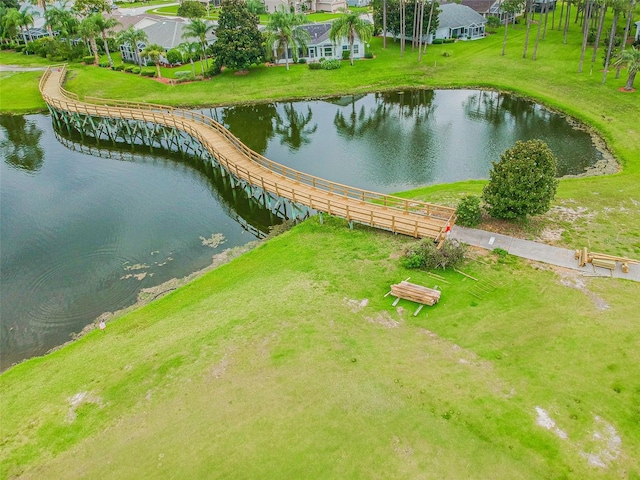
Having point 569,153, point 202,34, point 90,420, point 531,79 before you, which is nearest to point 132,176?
point 90,420

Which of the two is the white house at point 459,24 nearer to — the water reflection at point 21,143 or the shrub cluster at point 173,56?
the shrub cluster at point 173,56

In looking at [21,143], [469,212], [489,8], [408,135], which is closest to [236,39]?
[21,143]

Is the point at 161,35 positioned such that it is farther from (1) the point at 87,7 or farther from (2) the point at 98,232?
(2) the point at 98,232

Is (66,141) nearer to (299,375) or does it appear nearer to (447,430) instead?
(299,375)

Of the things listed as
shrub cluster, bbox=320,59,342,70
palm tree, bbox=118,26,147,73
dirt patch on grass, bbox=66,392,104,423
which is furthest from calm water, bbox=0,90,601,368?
palm tree, bbox=118,26,147,73

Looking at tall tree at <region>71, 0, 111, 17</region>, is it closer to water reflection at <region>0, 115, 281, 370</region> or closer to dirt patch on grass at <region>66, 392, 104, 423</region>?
water reflection at <region>0, 115, 281, 370</region>

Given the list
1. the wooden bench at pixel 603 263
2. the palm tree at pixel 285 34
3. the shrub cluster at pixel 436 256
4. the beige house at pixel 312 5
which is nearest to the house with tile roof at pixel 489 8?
the beige house at pixel 312 5
